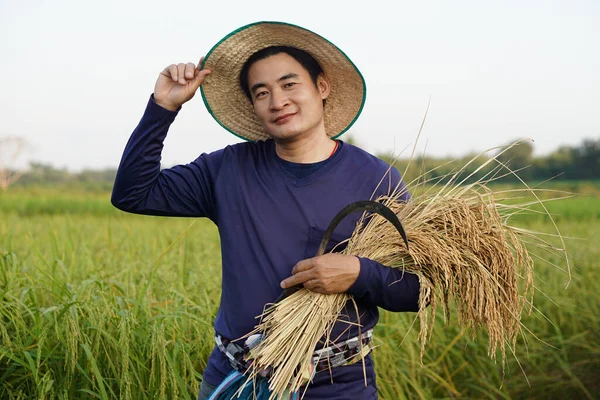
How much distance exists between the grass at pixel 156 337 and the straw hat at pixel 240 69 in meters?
0.90

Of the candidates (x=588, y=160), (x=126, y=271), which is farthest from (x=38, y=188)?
(x=588, y=160)

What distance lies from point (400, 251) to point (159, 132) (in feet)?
2.82

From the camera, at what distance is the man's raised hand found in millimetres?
2119

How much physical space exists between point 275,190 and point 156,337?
1.06 m

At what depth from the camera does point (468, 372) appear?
14.4ft

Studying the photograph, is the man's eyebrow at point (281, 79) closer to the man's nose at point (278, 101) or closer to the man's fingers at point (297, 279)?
the man's nose at point (278, 101)

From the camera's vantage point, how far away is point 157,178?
2.16 metres

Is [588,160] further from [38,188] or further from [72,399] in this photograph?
[72,399]

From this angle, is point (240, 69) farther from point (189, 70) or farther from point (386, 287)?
point (386, 287)

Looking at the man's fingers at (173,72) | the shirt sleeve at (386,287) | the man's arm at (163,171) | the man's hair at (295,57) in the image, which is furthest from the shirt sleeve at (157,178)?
the shirt sleeve at (386,287)

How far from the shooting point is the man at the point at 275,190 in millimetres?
1984

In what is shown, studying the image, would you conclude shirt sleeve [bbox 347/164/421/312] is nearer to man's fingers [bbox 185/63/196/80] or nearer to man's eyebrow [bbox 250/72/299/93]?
man's eyebrow [bbox 250/72/299/93]

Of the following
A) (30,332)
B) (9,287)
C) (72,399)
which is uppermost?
(9,287)

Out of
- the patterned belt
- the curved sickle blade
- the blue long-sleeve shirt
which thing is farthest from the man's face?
the patterned belt
